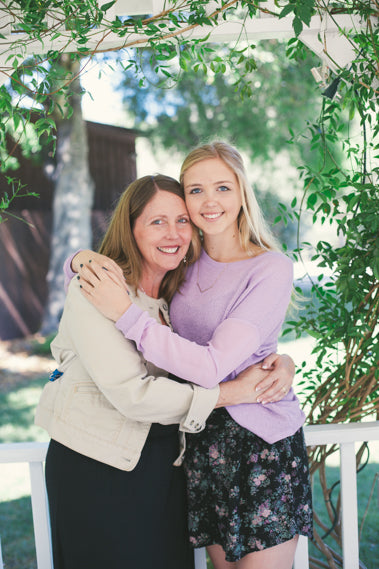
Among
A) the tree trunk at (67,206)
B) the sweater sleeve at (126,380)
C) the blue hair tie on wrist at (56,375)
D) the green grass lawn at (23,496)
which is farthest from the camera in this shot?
the tree trunk at (67,206)

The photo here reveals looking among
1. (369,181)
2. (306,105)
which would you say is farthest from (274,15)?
(306,105)

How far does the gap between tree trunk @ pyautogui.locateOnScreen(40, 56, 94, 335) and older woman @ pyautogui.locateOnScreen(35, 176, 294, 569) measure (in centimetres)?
553

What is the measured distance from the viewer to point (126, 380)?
4.72 feet

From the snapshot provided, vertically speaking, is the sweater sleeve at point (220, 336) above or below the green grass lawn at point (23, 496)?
above

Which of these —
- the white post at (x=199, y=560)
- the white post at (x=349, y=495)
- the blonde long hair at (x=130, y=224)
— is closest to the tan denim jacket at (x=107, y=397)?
the blonde long hair at (x=130, y=224)

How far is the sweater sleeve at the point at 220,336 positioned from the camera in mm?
1445

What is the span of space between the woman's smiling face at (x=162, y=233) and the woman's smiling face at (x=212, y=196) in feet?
0.20

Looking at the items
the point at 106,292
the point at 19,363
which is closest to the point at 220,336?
the point at 106,292

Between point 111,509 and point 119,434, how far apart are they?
217 mm

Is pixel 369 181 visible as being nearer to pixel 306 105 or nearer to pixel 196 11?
pixel 196 11

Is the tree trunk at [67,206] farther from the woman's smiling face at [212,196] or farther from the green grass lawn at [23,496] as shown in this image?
the woman's smiling face at [212,196]

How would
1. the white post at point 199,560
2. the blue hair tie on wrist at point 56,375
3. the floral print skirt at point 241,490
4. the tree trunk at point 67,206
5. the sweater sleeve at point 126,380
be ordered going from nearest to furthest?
the sweater sleeve at point 126,380 → the floral print skirt at point 241,490 → the blue hair tie on wrist at point 56,375 → the white post at point 199,560 → the tree trunk at point 67,206

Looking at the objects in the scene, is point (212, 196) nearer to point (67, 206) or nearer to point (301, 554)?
point (301, 554)

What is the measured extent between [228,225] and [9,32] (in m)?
0.99
